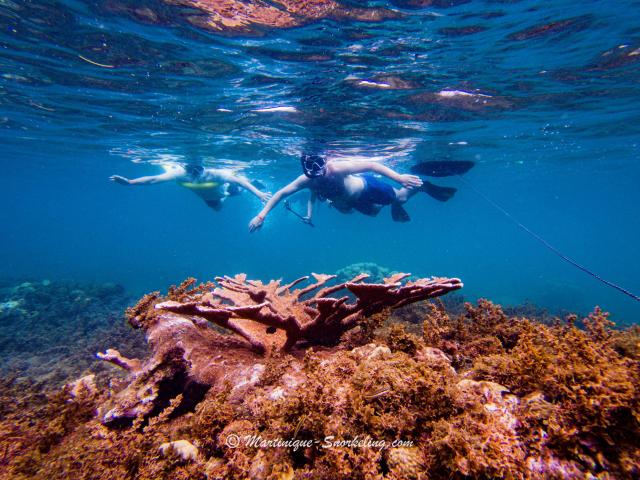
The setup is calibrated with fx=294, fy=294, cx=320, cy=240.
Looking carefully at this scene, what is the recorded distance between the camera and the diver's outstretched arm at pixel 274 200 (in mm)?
8930

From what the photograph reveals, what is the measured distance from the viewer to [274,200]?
1000 cm

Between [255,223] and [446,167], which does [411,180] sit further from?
[446,167]

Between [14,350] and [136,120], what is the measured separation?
12.6 meters

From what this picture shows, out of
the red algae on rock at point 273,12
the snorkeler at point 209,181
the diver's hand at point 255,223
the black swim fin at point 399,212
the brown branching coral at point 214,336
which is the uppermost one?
the red algae on rock at point 273,12

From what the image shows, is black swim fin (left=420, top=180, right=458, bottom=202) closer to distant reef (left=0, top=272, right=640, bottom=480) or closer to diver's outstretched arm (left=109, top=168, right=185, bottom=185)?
distant reef (left=0, top=272, right=640, bottom=480)

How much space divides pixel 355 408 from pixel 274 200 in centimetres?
856

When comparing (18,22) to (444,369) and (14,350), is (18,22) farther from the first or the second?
(444,369)

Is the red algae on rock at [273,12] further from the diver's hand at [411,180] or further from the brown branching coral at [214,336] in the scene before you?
Result: the brown branching coral at [214,336]

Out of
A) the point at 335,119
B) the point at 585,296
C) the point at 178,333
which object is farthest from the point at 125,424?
the point at 585,296

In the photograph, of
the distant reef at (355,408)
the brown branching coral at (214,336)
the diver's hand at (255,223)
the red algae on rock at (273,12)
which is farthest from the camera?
the diver's hand at (255,223)

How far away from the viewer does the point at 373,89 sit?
39.2 ft

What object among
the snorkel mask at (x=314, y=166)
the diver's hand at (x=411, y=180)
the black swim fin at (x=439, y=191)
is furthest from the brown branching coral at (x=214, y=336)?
Result: the black swim fin at (x=439, y=191)

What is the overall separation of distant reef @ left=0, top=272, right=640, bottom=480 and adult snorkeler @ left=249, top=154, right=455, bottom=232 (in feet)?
22.1

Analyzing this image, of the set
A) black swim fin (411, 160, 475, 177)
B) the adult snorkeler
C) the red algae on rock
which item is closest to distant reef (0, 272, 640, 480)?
the adult snorkeler
